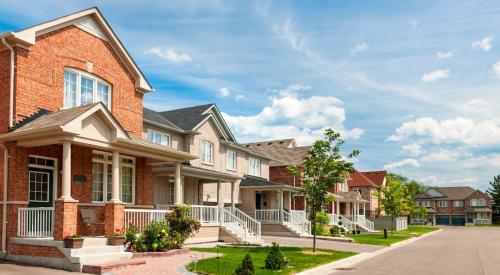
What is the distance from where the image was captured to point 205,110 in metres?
33.7

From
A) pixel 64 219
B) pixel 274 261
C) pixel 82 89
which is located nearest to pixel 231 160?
pixel 82 89

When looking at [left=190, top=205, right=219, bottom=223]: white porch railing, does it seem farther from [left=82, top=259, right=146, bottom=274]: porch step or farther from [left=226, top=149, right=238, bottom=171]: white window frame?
[left=82, top=259, right=146, bottom=274]: porch step

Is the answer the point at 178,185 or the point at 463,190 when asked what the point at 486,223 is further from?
the point at 178,185

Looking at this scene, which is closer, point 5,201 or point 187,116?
point 5,201

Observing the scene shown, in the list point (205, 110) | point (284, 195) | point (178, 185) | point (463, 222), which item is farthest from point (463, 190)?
point (178, 185)

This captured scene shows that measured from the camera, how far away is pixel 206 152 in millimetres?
33906

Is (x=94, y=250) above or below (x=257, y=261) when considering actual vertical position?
above

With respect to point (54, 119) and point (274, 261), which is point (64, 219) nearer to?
point (54, 119)

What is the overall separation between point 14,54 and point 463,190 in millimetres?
123995

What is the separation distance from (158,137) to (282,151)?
75.9ft

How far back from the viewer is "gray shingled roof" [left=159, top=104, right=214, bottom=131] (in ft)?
106

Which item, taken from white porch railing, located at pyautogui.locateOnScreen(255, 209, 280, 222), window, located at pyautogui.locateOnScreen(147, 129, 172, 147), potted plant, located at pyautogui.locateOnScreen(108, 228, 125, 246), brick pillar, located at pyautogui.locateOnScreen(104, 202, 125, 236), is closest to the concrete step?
potted plant, located at pyautogui.locateOnScreen(108, 228, 125, 246)

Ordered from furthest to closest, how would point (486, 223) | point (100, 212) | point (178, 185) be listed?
point (486, 223) < point (178, 185) < point (100, 212)

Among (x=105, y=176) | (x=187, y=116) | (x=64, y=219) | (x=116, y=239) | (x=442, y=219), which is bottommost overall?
(x=442, y=219)
